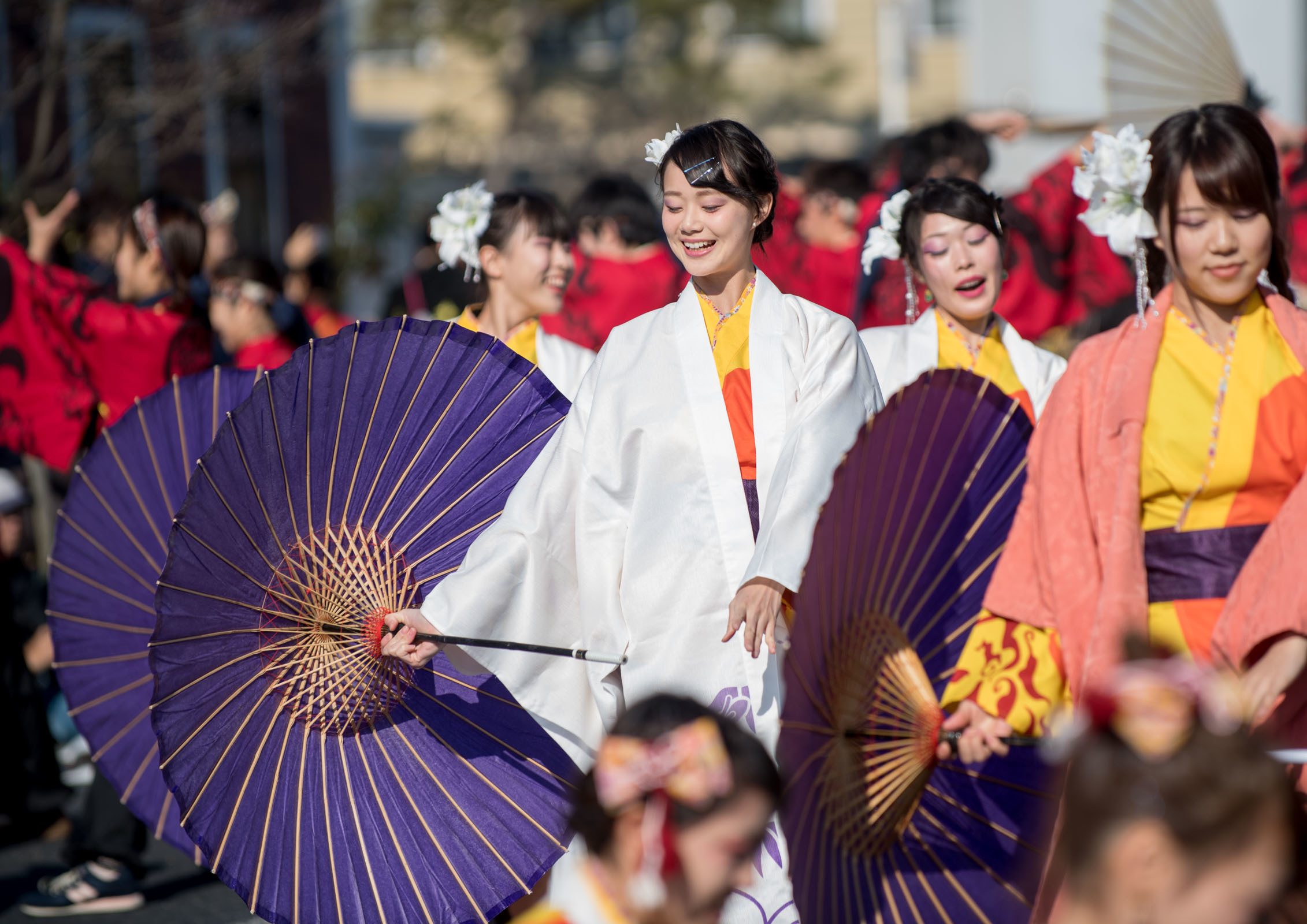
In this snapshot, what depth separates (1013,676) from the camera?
8.07 ft

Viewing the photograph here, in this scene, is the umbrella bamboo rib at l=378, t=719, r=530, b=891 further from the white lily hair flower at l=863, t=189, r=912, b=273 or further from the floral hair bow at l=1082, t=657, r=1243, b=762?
the floral hair bow at l=1082, t=657, r=1243, b=762

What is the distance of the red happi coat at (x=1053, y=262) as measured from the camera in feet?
17.1

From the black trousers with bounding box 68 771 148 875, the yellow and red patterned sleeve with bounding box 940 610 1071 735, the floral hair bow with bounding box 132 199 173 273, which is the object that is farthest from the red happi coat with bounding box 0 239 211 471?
the yellow and red patterned sleeve with bounding box 940 610 1071 735

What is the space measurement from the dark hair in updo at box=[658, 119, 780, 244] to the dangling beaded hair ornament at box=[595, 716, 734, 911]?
1.56 meters

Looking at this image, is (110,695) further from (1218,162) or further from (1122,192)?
(1218,162)

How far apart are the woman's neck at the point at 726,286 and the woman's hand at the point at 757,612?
0.67m

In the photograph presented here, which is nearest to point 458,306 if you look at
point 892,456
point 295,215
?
A: point 892,456

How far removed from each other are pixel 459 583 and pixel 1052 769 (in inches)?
49.8

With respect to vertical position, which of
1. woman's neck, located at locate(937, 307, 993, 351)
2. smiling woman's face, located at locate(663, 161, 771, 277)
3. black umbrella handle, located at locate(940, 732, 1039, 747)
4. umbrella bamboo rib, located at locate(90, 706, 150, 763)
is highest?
smiling woman's face, located at locate(663, 161, 771, 277)

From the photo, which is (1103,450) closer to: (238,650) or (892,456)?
(892,456)

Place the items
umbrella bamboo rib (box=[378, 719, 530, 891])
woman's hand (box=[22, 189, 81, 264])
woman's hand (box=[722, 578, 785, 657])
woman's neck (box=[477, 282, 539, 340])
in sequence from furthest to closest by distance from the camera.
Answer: woman's hand (box=[22, 189, 81, 264]) < woman's neck (box=[477, 282, 539, 340]) < umbrella bamboo rib (box=[378, 719, 530, 891]) < woman's hand (box=[722, 578, 785, 657])

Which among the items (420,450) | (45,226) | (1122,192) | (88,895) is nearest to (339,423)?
(420,450)

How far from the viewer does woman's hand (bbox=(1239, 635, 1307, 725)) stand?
2.24 meters

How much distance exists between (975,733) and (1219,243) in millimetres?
891
